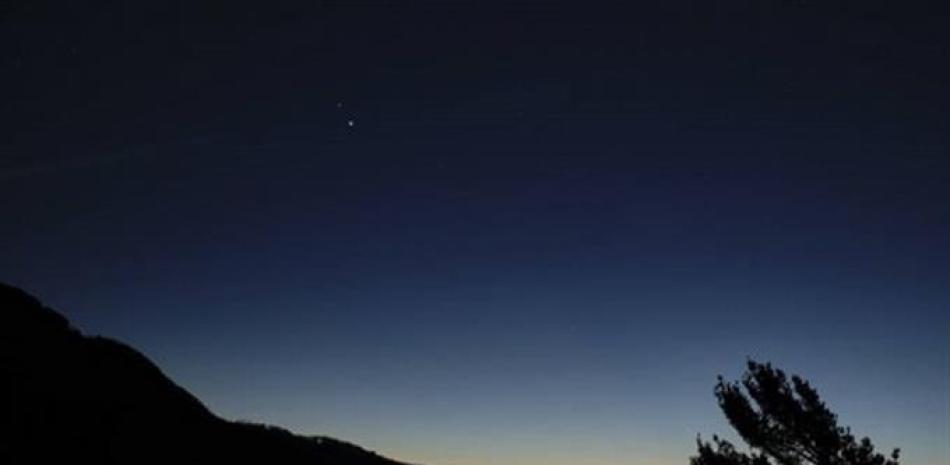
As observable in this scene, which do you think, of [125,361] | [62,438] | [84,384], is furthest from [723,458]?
[125,361]

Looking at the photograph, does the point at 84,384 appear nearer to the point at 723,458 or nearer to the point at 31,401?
the point at 31,401

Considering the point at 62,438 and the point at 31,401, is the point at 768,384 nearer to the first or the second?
the point at 62,438

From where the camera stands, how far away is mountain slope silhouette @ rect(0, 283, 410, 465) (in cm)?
2741

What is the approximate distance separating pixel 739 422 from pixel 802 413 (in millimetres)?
2107

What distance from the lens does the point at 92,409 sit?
106 feet

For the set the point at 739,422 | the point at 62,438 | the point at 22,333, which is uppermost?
the point at 22,333

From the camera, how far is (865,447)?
18828mm

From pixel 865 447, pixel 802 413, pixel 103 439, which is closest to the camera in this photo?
pixel 865 447

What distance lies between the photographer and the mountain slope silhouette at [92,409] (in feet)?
89.9

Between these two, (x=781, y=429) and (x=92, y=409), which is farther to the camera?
(x=92, y=409)

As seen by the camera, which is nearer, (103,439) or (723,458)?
(723,458)

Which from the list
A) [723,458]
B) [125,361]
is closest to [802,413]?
[723,458]

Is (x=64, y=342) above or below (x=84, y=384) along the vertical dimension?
above

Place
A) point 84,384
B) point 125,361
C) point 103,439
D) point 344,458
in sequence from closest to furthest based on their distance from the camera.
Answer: point 103,439, point 84,384, point 125,361, point 344,458
